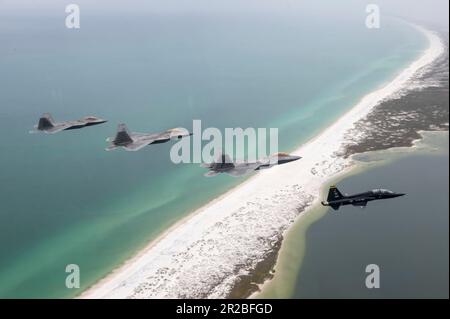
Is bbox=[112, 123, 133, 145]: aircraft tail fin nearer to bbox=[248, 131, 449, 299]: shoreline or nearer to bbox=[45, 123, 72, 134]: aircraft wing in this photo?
bbox=[45, 123, 72, 134]: aircraft wing

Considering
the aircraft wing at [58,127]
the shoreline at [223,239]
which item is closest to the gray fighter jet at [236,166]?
the shoreline at [223,239]

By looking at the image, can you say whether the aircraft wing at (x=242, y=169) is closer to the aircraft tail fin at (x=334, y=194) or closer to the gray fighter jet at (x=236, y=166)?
the gray fighter jet at (x=236, y=166)

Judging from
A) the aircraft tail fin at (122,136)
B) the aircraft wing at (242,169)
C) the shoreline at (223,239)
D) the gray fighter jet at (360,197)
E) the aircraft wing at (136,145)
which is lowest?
the shoreline at (223,239)

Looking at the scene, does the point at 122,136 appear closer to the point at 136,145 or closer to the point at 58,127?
the point at 136,145

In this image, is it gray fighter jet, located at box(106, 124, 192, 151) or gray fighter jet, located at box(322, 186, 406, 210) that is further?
gray fighter jet, located at box(106, 124, 192, 151)

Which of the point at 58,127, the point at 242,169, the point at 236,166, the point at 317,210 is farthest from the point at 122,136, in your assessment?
the point at 317,210

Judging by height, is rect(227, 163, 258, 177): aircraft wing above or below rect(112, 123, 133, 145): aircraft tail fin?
below

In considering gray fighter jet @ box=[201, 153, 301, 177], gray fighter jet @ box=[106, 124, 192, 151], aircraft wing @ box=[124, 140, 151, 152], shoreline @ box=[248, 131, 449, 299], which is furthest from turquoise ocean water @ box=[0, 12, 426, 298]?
shoreline @ box=[248, 131, 449, 299]
